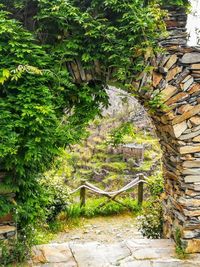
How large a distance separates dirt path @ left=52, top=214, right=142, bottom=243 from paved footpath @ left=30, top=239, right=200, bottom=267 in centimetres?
194

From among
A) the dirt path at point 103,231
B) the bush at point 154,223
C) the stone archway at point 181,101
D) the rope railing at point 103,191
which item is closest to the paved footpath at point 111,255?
the stone archway at point 181,101

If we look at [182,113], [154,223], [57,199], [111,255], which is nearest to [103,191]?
[57,199]

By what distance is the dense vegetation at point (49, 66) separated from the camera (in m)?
3.03

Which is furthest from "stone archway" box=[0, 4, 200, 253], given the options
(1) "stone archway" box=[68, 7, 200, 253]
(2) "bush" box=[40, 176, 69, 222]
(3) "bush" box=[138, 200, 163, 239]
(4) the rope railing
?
(4) the rope railing

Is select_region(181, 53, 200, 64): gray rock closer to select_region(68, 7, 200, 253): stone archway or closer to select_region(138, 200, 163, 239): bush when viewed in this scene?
select_region(68, 7, 200, 253): stone archway

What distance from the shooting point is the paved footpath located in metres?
3.60

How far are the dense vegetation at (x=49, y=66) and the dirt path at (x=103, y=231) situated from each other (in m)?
2.83

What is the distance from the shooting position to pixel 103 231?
6371 millimetres

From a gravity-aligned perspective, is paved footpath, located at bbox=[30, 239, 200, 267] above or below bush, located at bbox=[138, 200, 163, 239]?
below

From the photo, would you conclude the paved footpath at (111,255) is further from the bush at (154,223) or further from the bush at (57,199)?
the bush at (57,199)

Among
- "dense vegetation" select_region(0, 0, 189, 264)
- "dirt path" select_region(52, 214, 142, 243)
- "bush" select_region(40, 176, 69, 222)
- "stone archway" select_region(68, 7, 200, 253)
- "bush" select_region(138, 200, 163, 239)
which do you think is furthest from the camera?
"bush" select_region(40, 176, 69, 222)

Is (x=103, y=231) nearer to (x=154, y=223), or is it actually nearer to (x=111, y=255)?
(x=154, y=223)

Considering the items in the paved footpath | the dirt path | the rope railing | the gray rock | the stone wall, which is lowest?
the dirt path

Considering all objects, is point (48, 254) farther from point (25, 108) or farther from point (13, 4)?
point (13, 4)
